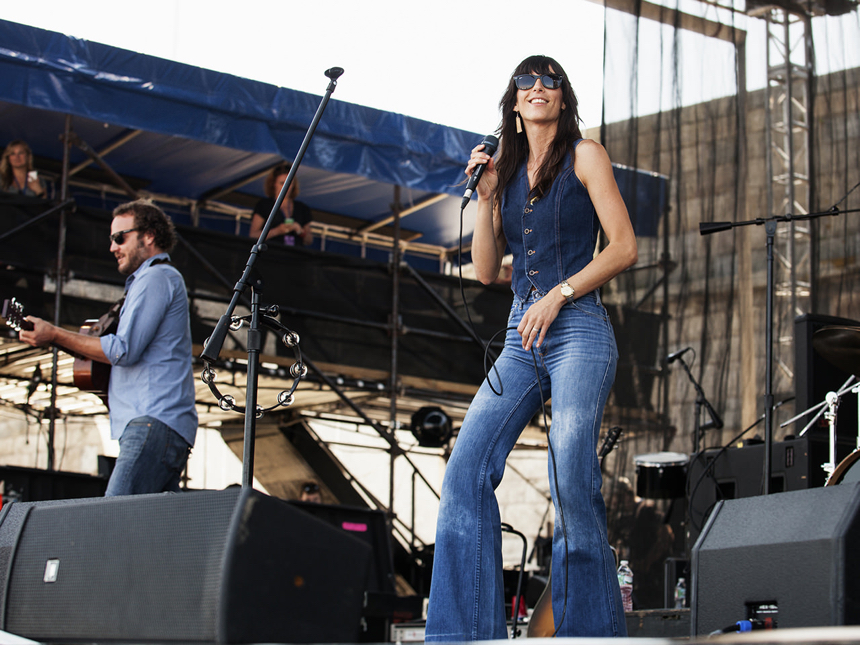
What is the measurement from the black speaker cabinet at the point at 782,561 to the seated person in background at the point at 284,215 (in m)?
6.90

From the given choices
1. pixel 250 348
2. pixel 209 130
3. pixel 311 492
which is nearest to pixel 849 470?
pixel 250 348

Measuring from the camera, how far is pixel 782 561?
226 cm

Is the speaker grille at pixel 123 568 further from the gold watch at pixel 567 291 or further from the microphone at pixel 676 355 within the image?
the microphone at pixel 676 355

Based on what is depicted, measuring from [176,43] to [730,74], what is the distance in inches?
177

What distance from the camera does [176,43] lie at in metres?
8.47

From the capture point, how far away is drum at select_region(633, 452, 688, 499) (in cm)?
635

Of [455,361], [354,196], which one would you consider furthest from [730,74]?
[354,196]

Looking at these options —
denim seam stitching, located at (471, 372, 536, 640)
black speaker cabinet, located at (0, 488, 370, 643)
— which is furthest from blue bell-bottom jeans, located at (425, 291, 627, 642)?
black speaker cabinet, located at (0, 488, 370, 643)

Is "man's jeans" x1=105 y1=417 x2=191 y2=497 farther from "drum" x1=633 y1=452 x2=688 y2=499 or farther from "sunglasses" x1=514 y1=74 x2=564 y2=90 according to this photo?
"drum" x1=633 y1=452 x2=688 y2=499

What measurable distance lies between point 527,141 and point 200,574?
1.68m

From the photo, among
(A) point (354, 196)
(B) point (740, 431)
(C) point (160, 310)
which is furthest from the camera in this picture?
(A) point (354, 196)

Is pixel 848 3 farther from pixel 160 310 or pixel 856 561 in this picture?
pixel 856 561

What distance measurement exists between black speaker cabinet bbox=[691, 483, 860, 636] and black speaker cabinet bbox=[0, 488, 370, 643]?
0.94 m

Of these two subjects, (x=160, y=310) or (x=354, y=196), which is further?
(x=354, y=196)
